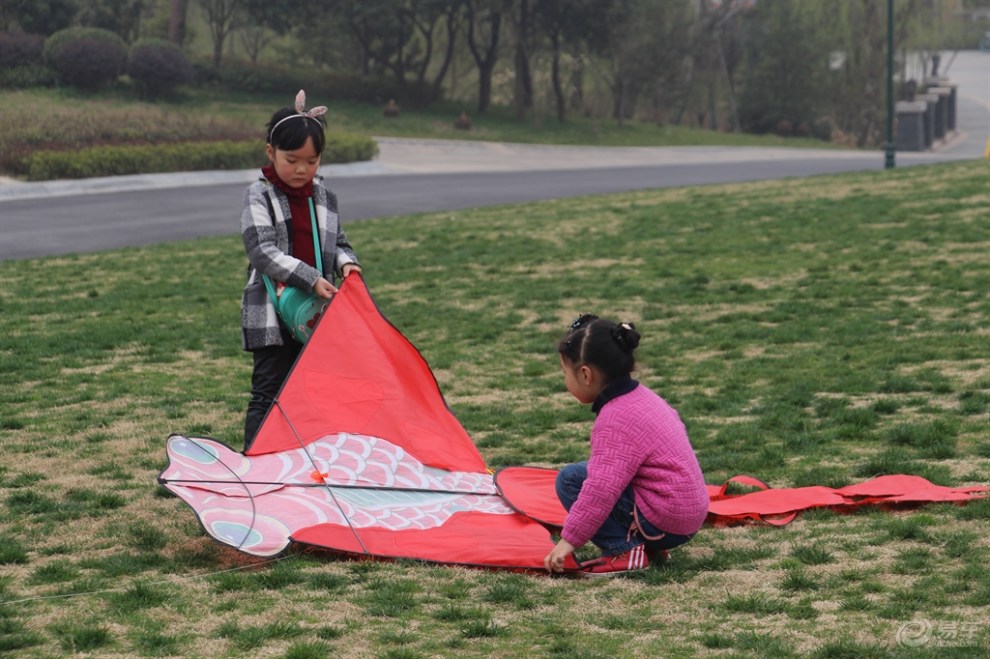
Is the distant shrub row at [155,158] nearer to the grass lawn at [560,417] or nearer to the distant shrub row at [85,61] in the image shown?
the grass lawn at [560,417]

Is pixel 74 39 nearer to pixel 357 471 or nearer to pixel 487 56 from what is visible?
pixel 487 56

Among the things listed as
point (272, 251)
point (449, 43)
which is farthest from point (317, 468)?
point (449, 43)

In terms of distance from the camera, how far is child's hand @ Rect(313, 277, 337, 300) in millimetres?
6145

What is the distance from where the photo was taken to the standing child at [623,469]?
5277 mm

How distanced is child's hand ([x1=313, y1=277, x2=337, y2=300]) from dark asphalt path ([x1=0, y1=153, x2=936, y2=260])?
11.7m

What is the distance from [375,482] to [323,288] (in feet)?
3.09

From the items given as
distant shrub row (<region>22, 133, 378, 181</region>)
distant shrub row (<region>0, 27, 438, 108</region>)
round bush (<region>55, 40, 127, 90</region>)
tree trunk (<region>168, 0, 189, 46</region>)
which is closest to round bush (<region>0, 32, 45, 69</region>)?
distant shrub row (<region>0, 27, 438, 108</region>)

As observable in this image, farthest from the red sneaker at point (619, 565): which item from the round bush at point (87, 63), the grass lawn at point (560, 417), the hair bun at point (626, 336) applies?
the round bush at point (87, 63)

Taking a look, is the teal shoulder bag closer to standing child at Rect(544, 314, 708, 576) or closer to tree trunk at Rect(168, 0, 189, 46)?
standing child at Rect(544, 314, 708, 576)

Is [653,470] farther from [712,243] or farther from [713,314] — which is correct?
[712,243]

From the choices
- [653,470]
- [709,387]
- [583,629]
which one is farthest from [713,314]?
[583,629]

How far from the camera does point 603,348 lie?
533cm

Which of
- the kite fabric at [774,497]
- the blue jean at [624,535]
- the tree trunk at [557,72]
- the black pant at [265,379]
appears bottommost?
the kite fabric at [774,497]

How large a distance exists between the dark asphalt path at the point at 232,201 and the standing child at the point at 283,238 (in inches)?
447
